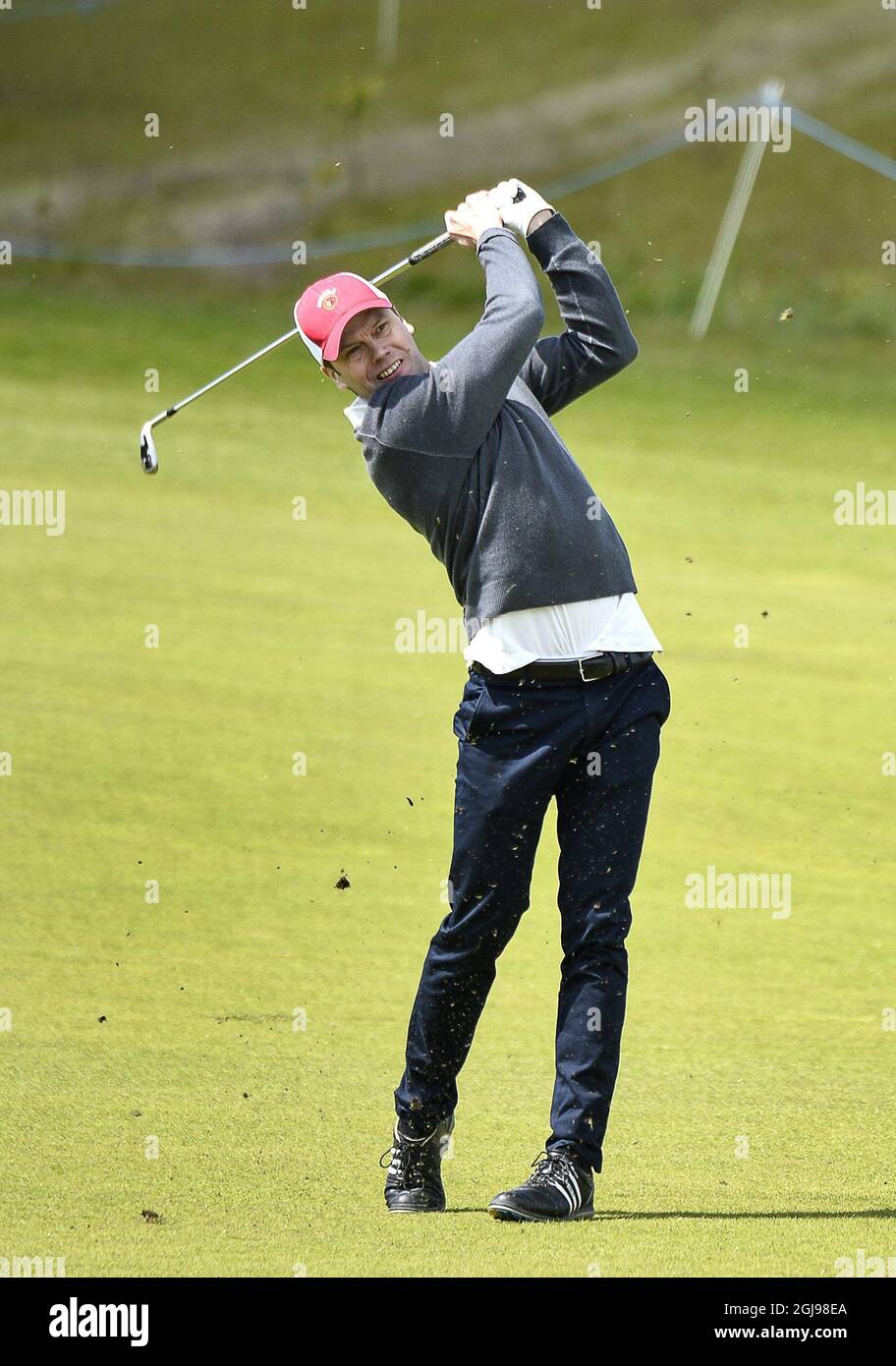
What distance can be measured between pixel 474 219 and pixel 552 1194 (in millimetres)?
1863

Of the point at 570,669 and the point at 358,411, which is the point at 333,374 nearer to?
the point at 358,411

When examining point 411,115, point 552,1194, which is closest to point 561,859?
point 552,1194

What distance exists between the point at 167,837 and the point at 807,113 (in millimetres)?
15300

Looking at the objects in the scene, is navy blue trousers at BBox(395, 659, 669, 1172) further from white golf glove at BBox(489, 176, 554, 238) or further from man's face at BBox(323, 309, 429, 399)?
white golf glove at BBox(489, 176, 554, 238)

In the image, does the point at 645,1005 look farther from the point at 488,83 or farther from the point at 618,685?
the point at 488,83

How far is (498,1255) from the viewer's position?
3.57m

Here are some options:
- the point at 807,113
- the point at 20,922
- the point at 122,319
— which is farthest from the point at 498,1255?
the point at 807,113

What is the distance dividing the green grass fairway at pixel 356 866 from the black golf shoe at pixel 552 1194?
0.16 feet

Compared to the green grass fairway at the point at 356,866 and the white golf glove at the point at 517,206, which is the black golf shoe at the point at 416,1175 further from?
the white golf glove at the point at 517,206

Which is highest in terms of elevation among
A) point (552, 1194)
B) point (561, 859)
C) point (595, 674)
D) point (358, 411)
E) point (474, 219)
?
point (474, 219)

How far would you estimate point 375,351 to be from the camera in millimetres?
3838

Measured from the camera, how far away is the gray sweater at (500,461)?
374 cm

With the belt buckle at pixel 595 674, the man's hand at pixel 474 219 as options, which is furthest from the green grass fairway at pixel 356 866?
the man's hand at pixel 474 219

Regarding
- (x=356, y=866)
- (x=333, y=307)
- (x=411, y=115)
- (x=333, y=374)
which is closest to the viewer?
(x=333, y=307)
